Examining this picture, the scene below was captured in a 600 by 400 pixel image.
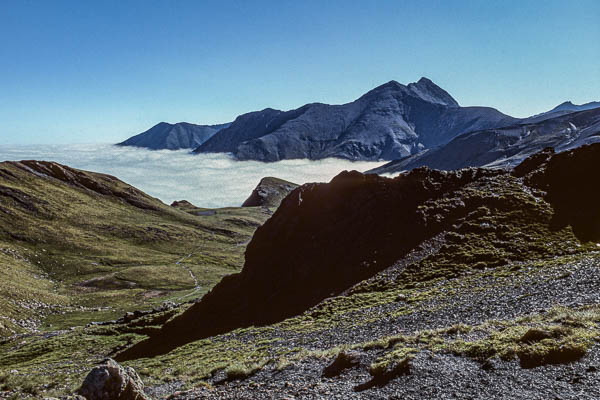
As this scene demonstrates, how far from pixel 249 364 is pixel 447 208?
33.1m

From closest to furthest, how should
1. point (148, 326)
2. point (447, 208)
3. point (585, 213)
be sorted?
1. point (585, 213)
2. point (447, 208)
3. point (148, 326)

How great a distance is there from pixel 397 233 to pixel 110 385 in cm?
3457

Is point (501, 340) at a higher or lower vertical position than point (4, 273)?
higher

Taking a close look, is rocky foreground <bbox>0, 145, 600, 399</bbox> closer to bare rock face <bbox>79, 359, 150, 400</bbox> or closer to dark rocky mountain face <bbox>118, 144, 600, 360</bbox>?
dark rocky mountain face <bbox>118, 144, 600, 360</bbox>

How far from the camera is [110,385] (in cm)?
1922

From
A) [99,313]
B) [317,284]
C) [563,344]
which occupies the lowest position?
[99,313]

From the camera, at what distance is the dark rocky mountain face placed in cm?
4144

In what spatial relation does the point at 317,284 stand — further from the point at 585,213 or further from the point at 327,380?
the point at 585,213

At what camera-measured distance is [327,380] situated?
19922 millimetres

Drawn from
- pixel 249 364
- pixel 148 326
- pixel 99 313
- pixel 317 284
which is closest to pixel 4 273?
pixel 99 313

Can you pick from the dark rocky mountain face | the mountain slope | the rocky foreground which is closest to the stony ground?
the rocky foreground

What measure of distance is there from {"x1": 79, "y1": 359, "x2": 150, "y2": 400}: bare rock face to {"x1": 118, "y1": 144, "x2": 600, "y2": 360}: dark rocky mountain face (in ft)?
72.1

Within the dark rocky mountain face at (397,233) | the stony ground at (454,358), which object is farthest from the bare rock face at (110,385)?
the dark rocky mountain face at (397,233)

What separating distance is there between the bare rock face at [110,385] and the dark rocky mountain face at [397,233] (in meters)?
22.0
